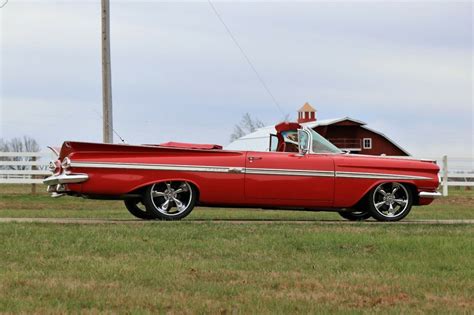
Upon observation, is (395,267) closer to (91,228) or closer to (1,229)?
(91,228)

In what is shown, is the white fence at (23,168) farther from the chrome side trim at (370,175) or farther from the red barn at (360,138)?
the red barn at (360,138)

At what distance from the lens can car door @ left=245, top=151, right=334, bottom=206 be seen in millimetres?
10938

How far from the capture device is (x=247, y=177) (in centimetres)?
1091

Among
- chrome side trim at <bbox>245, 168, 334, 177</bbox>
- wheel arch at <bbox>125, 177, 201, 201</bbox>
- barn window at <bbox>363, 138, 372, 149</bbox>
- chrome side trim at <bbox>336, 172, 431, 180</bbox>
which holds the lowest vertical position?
wheel arch at <bbox>125, 177, 201, 201</bbox>

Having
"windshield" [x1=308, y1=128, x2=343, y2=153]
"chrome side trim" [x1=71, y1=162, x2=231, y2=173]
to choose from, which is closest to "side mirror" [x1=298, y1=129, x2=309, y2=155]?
"windshield" [x1=308, y1=128, x2=343, y2=153]

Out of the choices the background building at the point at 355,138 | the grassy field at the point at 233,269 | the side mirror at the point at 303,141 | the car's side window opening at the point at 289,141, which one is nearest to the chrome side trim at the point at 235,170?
the side mirror at the point at 303,141

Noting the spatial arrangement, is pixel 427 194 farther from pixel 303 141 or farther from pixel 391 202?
pixel 303 141

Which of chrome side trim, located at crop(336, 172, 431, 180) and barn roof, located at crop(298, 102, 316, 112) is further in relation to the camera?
barn roof, located at crop(298, 102, 316, 112)

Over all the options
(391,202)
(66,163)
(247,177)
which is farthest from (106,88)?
(391,202)

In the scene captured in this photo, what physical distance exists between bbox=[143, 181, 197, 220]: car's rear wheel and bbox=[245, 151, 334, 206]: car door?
82 cm

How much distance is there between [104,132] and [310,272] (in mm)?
15780

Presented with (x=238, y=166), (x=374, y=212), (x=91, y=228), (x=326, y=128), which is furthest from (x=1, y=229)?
(x=326, y=128)

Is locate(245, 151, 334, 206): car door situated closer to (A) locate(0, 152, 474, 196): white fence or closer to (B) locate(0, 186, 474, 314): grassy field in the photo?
(B) locate(0, 186, 474, 314): grassy field

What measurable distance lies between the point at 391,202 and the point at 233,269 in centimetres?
548
